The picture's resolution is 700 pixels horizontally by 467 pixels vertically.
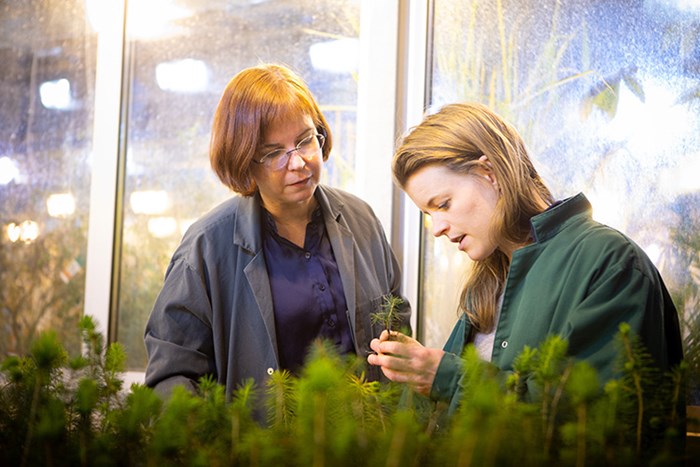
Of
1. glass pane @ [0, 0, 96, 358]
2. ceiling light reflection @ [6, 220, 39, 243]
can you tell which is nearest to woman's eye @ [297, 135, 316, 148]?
glass pane @ [0, 0, 96, 358]

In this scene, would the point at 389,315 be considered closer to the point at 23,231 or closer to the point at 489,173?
the point at 489,173

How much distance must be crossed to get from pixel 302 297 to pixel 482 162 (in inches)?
26.4

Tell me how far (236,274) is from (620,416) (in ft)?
4.41

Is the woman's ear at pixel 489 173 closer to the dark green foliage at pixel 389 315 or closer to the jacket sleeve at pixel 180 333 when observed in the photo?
the dark green foliage at pixel 389 315

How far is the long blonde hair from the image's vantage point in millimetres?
1557

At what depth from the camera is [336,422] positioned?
716 mm

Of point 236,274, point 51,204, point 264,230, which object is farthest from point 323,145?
point 51,204

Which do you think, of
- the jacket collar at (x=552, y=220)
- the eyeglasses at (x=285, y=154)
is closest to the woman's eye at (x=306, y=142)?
the eyeglasses at (x=285, y=154)

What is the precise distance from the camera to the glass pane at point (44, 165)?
10.4 ft

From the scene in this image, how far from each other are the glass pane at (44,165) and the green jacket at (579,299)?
2.24 metres

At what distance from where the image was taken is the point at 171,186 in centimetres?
309

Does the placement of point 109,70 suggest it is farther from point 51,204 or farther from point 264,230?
point 264,230

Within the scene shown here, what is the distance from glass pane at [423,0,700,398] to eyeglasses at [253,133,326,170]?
878 millimetres

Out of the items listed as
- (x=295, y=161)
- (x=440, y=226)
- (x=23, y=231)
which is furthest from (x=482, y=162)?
(x=23, y=231)
